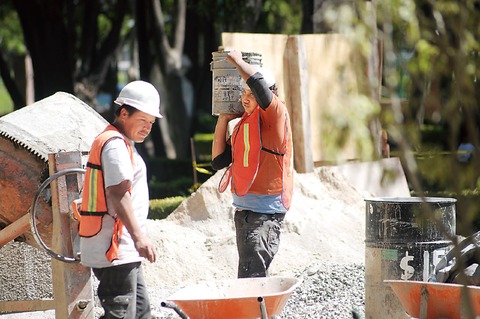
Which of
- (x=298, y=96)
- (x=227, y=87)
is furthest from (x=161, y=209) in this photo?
(x=227, y=87)

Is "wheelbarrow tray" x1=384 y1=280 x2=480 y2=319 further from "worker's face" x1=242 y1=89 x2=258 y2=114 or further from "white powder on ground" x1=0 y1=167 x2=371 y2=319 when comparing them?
"white powder on ground" x1=0 y1=167 x2=371 y2=319

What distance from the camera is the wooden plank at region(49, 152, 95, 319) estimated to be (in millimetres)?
5352

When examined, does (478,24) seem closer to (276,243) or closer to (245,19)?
(276,243)

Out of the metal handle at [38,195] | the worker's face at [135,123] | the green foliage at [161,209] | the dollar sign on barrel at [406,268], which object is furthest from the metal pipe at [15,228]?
the green foliage at [161,209]

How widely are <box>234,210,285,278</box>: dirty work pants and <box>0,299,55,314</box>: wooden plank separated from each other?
1.20 metres

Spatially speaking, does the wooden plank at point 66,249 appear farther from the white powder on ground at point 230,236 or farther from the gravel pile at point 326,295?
the white powder on ground at point 230,236

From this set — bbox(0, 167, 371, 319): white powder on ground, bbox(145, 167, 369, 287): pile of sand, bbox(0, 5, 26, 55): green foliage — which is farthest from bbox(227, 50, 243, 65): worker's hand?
bbox(0, 5, 26, 55): green foliage

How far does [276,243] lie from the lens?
5.78m

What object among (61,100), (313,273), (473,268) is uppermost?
(61,100)

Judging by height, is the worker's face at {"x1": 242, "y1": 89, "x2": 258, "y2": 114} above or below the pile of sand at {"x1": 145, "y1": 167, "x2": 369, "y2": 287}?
above

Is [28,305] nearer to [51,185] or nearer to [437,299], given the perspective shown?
[51,185]

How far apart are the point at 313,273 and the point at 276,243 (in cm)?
216

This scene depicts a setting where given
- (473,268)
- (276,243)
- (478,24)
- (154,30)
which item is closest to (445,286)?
(473,268)

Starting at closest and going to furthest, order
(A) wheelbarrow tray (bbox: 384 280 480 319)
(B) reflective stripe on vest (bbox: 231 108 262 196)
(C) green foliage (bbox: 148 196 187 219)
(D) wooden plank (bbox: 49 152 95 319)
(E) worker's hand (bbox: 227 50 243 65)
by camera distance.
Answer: (A) wheelbarrow tray (bbox: 384 280 480 319) → (D) wooden plank (bbox: 49 152 95 319) → (E) worker's hand (bbox: 227 50 243 65) → (B) reflective stripe on vest (bbox: 231 108 262 196) → (C) green foliage (bbox: 148 196 187 219)
